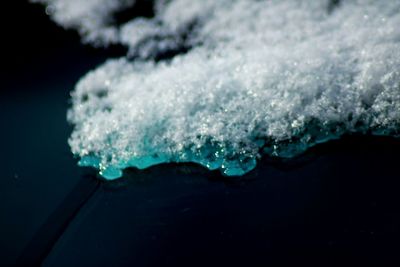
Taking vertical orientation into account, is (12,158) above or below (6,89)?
below

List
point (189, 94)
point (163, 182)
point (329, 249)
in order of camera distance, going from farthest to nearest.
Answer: point (189, 94), point (163, 182), point (329, 249)

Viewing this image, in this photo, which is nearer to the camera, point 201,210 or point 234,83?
point 201,210

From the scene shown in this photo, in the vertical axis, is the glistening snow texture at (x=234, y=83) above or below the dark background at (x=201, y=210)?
above

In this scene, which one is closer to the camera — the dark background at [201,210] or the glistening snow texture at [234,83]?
the dark background at [201,210]

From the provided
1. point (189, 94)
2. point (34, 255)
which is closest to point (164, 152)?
point (189, 94)

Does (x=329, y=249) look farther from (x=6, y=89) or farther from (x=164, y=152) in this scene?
(x=6, y=89)
